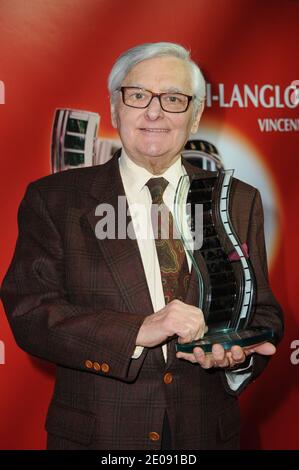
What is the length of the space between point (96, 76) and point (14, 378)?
3.87 feet

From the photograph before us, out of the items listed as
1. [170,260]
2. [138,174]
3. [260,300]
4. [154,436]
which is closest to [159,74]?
[138,174]

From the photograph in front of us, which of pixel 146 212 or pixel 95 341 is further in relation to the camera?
pixel 146 212

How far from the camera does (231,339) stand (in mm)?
1584

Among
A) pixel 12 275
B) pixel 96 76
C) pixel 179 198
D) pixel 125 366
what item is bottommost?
pixel 125 366

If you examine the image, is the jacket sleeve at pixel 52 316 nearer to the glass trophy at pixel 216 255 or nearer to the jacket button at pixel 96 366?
the jacket button at pixel 96 366

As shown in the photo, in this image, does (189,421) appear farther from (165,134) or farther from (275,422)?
(275,422)

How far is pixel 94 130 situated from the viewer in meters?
2.75

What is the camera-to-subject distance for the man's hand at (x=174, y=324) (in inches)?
60.3

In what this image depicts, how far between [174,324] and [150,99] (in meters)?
0.60

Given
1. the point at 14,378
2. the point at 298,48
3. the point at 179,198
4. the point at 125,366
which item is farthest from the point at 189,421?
the point at 298,48

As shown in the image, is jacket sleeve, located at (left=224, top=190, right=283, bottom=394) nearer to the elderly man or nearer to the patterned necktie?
the elderly man

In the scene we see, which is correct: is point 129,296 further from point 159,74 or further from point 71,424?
point 159,74

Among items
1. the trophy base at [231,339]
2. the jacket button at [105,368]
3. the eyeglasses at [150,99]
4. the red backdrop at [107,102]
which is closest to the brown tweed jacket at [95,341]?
the jacket button at [105,368]
